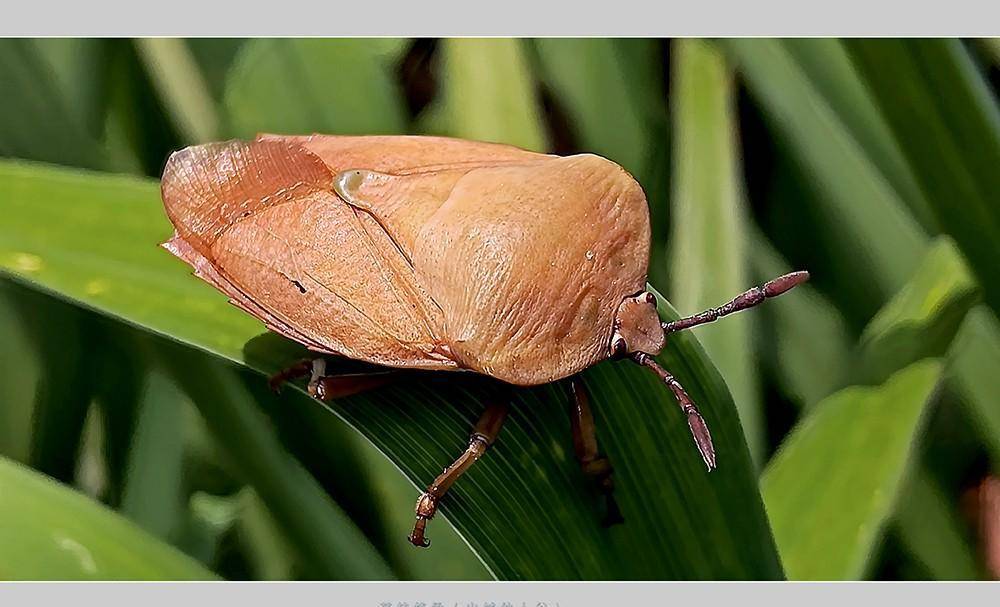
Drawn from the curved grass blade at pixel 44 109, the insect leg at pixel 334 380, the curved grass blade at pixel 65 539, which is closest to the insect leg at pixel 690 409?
the insect leg at pixel 334 380

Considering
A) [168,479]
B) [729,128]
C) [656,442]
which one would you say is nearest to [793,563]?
[656,442]

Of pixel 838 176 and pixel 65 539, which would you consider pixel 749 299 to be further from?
pixel 65 539

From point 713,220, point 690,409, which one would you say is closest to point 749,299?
point 690,409

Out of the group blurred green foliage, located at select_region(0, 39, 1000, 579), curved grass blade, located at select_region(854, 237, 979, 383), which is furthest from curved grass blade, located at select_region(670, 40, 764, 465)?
curved grass blade, located at select_region(854, 237, 979, 383)

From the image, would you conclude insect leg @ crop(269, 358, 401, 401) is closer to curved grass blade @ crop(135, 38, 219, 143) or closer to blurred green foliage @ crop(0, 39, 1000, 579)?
blurred green foliage @ crop(0, 39, 1000, 579)

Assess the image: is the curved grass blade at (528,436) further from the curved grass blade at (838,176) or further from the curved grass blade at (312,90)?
the curved grass blade at (838,176)

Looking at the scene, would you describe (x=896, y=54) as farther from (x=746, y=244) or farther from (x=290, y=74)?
(x=290, y=74)
